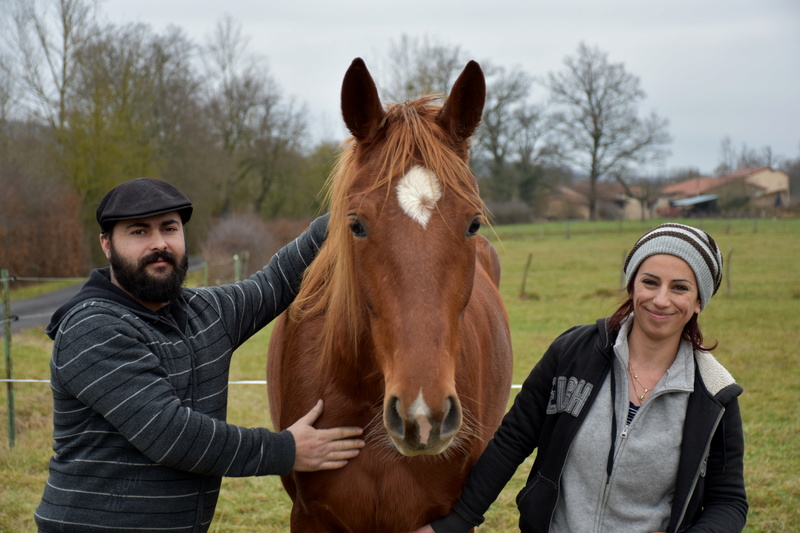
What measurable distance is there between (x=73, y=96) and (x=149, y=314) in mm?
19236

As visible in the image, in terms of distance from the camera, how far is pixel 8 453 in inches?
195

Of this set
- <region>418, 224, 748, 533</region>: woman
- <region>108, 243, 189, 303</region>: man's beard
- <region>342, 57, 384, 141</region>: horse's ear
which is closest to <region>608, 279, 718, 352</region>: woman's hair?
<region>418, 224, 748, 533</region>: woman

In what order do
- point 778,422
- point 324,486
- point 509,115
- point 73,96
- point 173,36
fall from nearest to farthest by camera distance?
point 324,486 → point 778,422 → point 73,96 → point 173,36 → point 509,115

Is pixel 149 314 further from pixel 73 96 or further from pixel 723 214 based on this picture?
pixel 723 214

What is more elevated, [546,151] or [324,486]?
[546,151]

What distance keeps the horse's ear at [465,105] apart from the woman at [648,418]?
2.26 feet

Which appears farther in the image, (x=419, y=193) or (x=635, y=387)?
(x=635, y=387)

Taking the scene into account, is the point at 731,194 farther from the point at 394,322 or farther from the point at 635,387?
the point at 394,322

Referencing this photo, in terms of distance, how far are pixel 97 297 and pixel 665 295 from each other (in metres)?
1.82

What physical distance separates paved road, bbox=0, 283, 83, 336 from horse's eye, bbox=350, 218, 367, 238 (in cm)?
1065

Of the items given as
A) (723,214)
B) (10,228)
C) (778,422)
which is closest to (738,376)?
(778,422)

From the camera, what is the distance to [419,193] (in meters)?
1.80

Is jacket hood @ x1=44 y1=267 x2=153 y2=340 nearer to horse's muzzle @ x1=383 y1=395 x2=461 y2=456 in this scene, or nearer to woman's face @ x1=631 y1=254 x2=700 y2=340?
horse's muzzle @ x1=383 y1=395 x2=461 y2=456

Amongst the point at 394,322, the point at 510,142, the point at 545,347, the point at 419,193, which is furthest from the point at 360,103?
the point at 510,142
